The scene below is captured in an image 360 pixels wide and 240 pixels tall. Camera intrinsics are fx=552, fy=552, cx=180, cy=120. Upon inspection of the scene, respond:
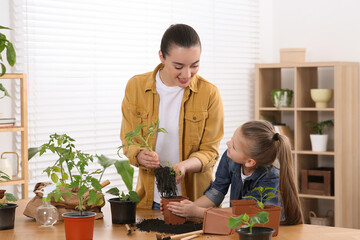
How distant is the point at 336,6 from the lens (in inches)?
215

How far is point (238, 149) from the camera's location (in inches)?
98.6

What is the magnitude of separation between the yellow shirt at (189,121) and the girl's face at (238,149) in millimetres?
340

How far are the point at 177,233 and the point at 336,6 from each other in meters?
3.94

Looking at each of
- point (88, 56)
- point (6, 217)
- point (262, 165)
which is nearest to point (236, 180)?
point (262, 165)

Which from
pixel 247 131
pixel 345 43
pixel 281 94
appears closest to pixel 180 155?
pixel 247 131

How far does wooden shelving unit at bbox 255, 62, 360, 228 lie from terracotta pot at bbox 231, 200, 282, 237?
324 cm

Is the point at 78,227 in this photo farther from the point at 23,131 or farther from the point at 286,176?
the point at 23,131

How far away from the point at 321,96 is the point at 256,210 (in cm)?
341

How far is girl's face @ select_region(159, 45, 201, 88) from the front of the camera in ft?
8.93

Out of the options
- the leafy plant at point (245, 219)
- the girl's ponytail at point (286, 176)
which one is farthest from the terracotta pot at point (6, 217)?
the girl's ponytail at point (286, 176)

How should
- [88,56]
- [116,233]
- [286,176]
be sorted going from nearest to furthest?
1. [116,233]
2. [286,176]
3. [88,56]

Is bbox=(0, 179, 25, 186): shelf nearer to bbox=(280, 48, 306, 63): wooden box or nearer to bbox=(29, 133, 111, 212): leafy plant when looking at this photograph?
bbox=(29, 133, 111, 212): leafy plant

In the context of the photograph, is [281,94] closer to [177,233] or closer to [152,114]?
[152,114]

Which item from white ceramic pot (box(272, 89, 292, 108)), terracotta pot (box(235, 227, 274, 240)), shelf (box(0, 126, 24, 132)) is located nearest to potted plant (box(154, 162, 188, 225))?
terracotta pot (box(235, 227, 274, 240))
